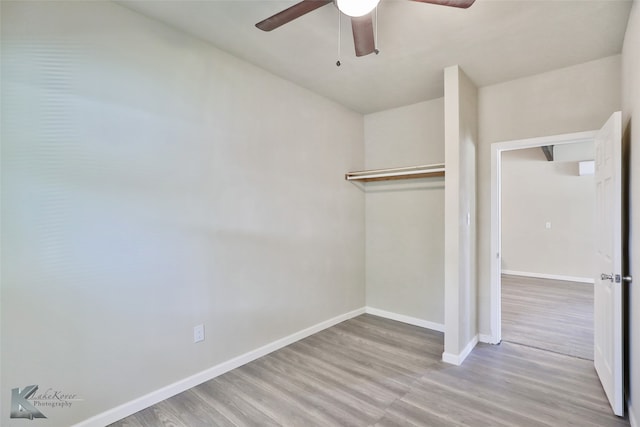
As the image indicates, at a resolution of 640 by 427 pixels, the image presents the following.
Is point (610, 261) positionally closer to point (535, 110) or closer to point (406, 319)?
point (535, 110)

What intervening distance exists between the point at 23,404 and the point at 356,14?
2.79 meters

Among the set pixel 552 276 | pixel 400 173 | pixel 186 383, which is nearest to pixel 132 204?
pixel 186 383

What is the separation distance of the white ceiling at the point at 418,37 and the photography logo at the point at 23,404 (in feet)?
7.97

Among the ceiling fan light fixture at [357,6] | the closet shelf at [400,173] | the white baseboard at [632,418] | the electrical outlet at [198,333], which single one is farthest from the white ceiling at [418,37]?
the white baseboard at [632,418]

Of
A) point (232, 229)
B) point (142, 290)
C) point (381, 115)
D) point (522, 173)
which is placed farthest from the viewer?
point (522, 173)

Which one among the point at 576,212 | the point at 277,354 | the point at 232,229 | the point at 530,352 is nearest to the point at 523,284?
the point at 576,212

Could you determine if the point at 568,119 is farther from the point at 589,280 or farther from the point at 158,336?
the point at 589,280

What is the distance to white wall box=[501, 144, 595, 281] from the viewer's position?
5.88 meters

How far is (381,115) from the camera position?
13.5 feet

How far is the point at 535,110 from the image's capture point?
9.86 feet

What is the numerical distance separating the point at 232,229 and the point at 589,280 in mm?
6801

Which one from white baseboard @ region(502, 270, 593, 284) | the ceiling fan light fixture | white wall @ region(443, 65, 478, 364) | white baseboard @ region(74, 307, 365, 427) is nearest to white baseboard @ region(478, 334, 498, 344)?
white wall @ region(443, 65, 478, 364)

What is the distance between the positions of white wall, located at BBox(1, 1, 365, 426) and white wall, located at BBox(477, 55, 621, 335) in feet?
6.67

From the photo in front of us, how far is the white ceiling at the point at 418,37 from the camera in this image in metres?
2.03
